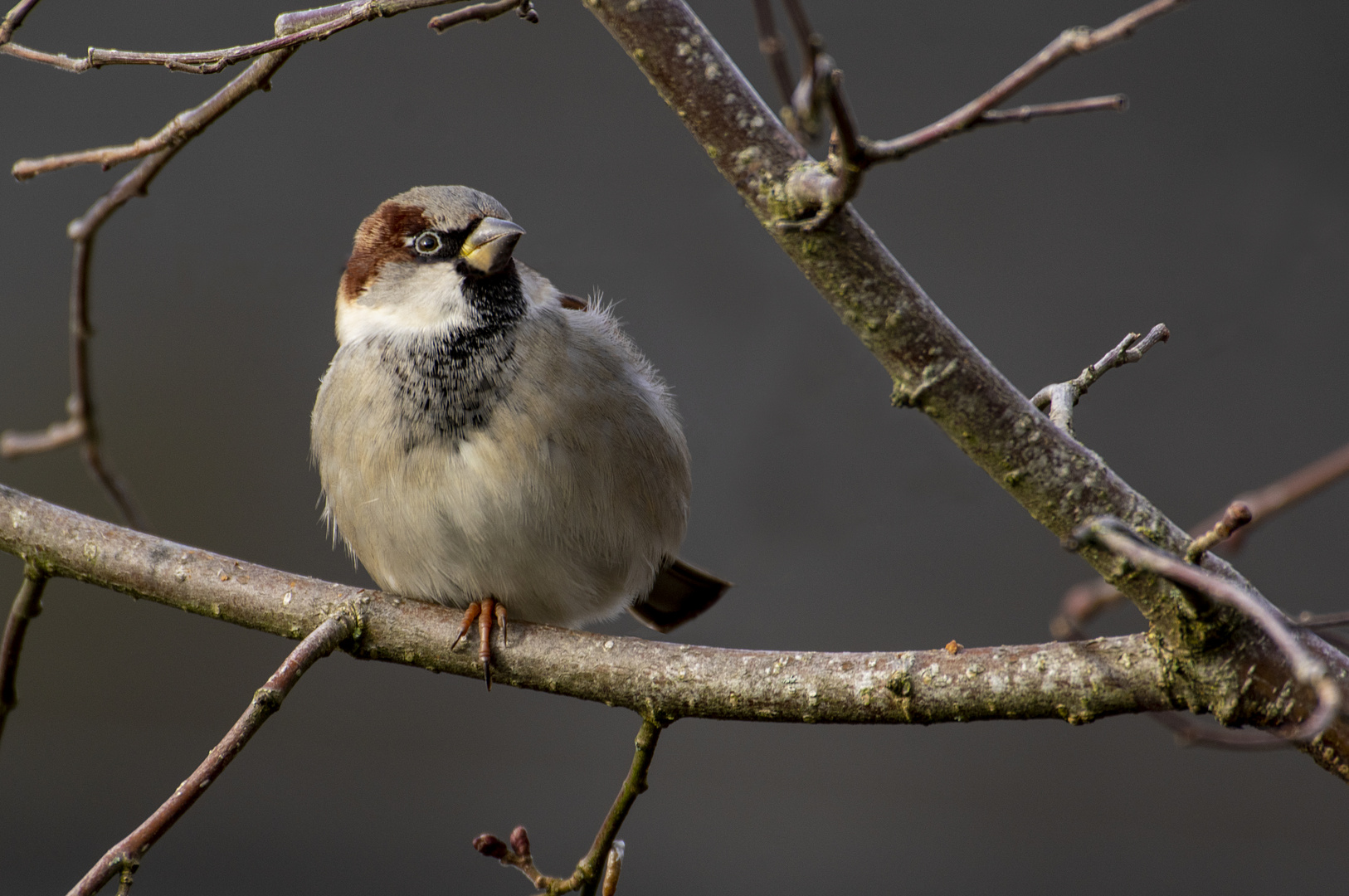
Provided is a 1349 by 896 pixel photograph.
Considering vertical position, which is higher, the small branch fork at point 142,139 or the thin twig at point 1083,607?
the small branch fork at point 142,139

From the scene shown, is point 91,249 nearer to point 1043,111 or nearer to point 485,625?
point 485,625

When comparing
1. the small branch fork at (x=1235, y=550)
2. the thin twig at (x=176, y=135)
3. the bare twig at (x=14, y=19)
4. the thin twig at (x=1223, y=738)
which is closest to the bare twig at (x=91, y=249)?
the thin twig at (x=176, y=135)

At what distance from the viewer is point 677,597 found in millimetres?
1913

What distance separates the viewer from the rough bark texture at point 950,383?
83 centimetres

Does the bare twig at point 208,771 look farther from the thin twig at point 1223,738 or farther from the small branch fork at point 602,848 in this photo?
the thin twig at point 1223,738

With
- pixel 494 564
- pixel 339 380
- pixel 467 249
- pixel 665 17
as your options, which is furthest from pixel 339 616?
pixel 665 17

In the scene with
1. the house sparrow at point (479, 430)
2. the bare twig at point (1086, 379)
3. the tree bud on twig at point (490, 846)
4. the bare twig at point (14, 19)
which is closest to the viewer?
the bare twig at point (1086, 379)

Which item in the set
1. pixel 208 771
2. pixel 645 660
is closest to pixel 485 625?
pixel 645 660

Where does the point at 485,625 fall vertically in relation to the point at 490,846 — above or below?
above

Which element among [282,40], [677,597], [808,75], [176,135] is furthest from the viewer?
[677,597]

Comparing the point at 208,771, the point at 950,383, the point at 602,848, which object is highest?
the point at 950,383

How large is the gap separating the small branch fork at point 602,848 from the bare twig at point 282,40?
71cm

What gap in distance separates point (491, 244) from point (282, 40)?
56cm

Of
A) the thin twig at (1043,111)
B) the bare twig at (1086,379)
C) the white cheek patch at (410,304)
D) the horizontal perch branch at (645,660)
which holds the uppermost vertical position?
the white cheek patch at (410,304)
